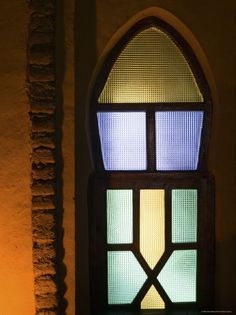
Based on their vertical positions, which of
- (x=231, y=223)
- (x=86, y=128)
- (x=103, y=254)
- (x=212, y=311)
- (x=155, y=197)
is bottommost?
(x=212, y=311)

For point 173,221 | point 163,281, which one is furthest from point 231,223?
point 163,281

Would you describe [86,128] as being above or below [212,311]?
above

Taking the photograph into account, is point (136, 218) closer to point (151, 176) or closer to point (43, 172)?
point (151, 176)

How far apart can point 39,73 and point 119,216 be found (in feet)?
5.37

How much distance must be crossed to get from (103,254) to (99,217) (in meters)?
0.38

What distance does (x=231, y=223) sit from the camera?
13.5ft

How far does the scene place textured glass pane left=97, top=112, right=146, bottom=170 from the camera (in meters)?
4.17

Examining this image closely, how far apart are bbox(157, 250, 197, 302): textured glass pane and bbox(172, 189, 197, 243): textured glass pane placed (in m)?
0.17

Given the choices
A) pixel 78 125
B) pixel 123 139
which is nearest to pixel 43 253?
pixel 78 125

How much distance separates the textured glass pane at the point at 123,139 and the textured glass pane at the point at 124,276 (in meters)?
0.92

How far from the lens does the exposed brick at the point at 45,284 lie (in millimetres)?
3570

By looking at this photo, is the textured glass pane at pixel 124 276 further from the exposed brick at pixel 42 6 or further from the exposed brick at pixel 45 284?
the exposed brick at pixel 42 6

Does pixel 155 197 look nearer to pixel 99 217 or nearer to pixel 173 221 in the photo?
pixel 173 221

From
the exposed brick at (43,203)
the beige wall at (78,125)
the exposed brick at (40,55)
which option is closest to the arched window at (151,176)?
the beige wall at (78,125)
